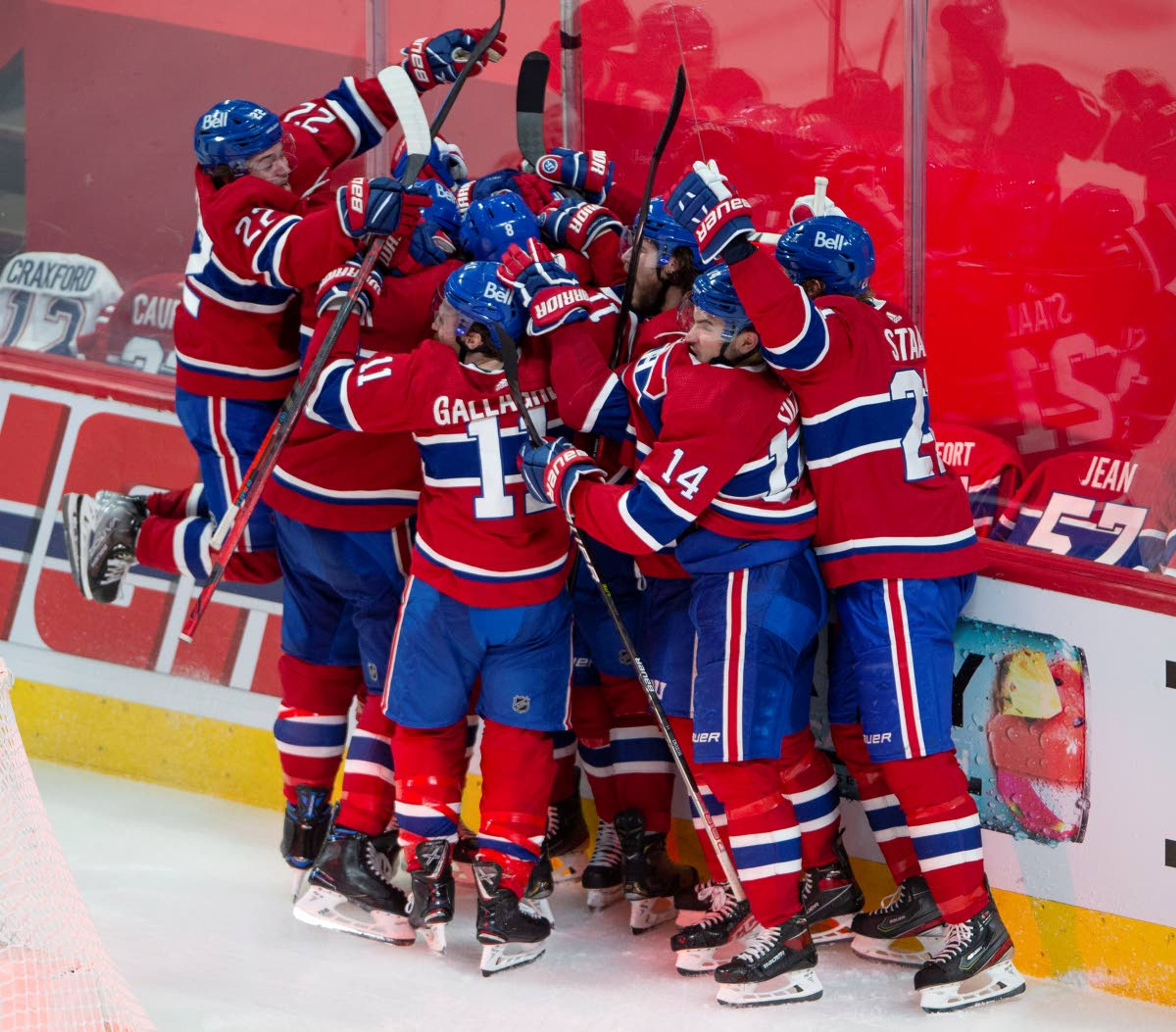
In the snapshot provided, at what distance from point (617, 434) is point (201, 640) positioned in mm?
1495

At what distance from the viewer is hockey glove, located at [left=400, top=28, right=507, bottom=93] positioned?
3.78 m

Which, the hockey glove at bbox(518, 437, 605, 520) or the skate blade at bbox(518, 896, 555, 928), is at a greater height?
the hockey glove at bbox(518, 437, 605, 520)

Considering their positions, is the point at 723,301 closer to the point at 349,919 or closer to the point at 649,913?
the point at 649,913

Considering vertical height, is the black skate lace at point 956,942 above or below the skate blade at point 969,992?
above

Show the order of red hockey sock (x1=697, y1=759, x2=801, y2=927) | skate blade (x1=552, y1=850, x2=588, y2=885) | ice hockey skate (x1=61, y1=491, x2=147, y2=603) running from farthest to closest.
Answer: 1. ice hockey skate (x1=61, y1=491, x2=147, y2=603)
2. skate blade (x1=552, y1=850, x2=588, y2=885)
3. red hockey sock (x1=697, y1=759, x2=801, y2=927)

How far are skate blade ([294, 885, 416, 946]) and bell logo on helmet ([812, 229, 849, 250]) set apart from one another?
156 cm

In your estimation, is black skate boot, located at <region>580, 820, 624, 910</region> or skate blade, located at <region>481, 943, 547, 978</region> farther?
black skate boot, located at <region>580, 820, 624, 910</region>

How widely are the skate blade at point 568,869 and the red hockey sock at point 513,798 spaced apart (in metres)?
0.45

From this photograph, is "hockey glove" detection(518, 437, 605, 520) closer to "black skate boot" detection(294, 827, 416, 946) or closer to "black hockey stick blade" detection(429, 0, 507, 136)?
"black hockey stick blade" detection(429, 0, 507, 136)

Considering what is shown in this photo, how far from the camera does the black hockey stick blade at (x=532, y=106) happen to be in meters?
3.86

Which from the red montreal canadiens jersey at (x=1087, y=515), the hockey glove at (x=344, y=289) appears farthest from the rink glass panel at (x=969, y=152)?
the hockey glove at (x=344, y=289)

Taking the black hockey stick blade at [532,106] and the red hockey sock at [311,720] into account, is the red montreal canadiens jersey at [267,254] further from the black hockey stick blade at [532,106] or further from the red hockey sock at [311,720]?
A: the red hockey sock at [311,720]

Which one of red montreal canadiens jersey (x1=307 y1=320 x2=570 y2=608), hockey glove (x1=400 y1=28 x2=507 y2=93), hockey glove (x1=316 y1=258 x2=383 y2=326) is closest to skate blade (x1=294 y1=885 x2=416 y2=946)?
red montreal canadiens jersey (x1=307 y1=320 x2=570 y2=608)

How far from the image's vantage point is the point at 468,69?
361 centimetres
